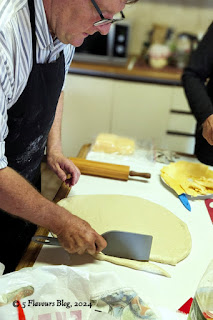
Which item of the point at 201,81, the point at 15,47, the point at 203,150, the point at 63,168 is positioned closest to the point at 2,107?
the point at 15,47

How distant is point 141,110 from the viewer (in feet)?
8.99

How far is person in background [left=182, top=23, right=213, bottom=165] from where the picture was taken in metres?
1.44

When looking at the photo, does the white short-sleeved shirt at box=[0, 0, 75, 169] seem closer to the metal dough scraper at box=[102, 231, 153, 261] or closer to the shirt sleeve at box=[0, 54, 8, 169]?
the shirt sleeve at box=[0, 54, 8, 169]

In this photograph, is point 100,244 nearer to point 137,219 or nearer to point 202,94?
point 137,219

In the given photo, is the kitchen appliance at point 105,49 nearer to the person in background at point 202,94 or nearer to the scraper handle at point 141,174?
the person in background at point 202,94

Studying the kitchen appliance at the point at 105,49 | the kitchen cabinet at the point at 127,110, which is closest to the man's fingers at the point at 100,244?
the kitchen cabinet at the point at 127,110

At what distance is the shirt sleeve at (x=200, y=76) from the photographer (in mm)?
1506

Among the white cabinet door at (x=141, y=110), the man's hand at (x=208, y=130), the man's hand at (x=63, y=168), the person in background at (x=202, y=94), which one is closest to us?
the man's hand at (x=63, y=168)

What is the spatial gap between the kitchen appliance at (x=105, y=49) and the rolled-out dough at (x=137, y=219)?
1.76m

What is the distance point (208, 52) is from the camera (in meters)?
1.59

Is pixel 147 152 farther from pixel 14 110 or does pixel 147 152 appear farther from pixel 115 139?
pixel 14 110

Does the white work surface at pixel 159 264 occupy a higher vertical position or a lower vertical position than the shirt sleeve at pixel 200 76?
lower

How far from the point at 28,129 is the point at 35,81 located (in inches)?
5.6

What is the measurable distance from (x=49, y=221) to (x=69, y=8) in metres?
0.50
